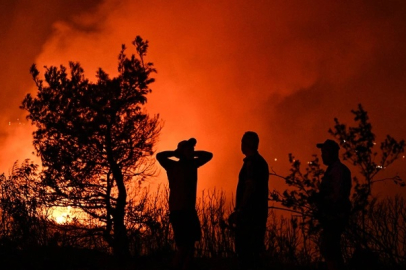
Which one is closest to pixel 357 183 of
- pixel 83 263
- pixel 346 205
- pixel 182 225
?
pixel 346 205

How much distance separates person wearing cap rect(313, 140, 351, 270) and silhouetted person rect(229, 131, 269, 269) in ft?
2.35

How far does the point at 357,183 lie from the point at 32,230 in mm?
8214

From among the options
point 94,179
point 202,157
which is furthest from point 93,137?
point 202,157

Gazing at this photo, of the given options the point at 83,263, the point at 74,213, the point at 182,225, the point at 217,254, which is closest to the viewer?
the point at 182,225

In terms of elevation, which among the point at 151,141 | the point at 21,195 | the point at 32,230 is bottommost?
the point at 32,230

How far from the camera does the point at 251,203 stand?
582 centimetres

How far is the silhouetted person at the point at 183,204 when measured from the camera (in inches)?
256

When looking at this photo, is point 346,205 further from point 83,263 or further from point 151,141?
point 151,141

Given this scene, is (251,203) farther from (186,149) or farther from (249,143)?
(186,149)

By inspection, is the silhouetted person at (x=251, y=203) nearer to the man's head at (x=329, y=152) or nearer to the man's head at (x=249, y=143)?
the man's head at (x=249, y=143)

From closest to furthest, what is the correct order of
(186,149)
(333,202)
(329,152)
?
(333,202), (329,152), (186,149)

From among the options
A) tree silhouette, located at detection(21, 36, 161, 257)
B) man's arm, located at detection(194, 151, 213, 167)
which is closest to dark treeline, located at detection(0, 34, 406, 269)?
tree silhouette, located at detection(21, 36, 161, 257)

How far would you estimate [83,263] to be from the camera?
950 centimetres

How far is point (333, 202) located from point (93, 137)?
7739mm
